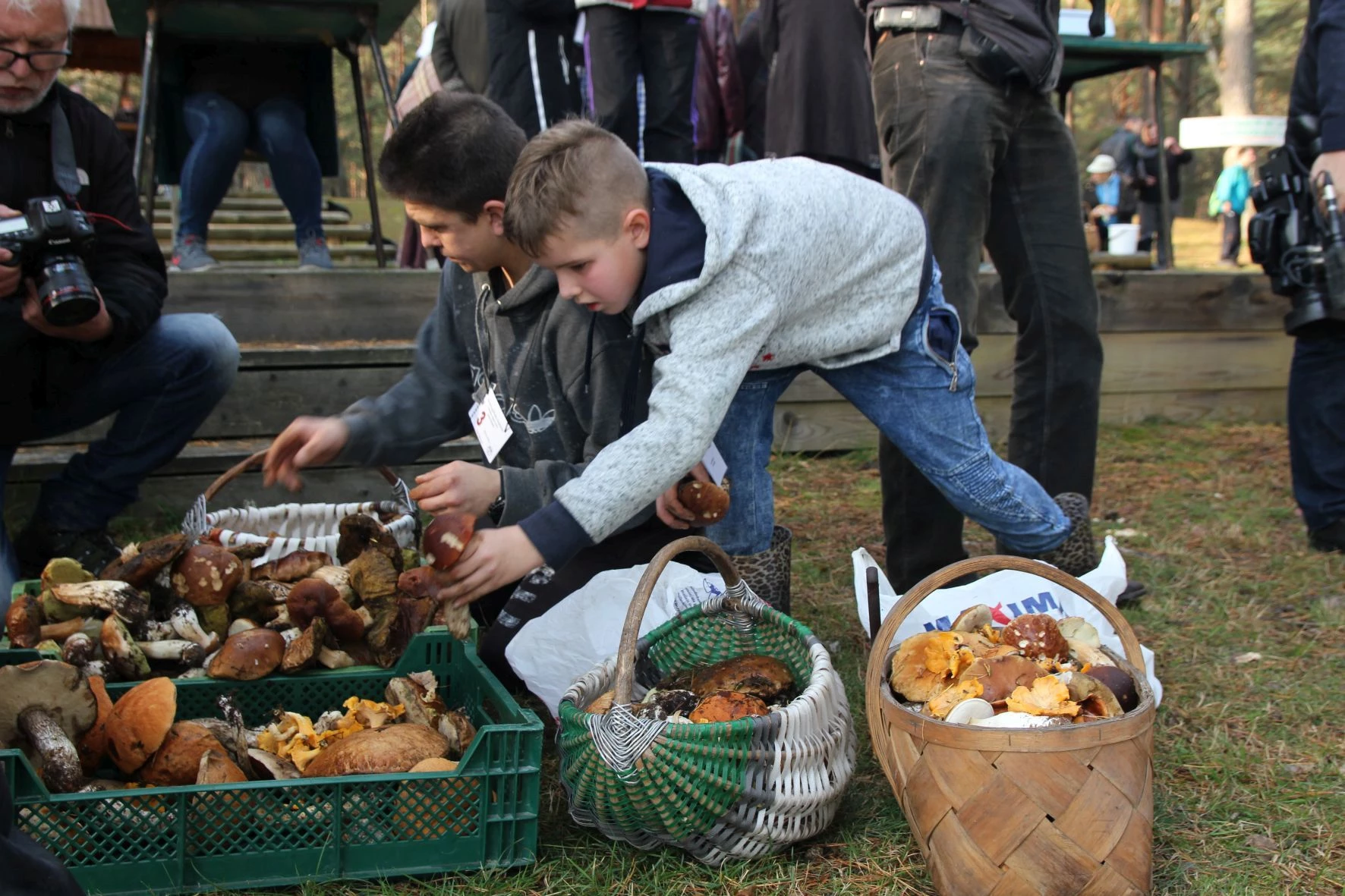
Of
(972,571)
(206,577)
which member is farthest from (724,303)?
(206,577)

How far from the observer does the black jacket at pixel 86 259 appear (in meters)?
3.23

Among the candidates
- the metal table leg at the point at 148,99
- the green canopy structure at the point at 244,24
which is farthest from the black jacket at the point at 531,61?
the metal table leg at the point at 148,99

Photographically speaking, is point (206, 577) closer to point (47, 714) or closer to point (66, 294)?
point (47, 714)

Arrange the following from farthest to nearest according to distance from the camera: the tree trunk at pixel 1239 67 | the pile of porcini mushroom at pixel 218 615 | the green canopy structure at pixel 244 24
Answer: the tree trunk at pixel 1239 67, the green canopy structure at pixel 244 24, the pile of porcini mushroom at pixel 218 615

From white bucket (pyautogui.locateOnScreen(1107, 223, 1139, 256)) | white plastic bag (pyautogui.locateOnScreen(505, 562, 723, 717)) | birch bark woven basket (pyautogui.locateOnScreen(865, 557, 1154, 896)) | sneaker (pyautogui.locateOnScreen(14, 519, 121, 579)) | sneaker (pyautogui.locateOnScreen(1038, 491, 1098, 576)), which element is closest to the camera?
birch bark woven basket (pyautogui.locateOnScreen(865, 557, 1154, 896))

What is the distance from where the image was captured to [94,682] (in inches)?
82.9

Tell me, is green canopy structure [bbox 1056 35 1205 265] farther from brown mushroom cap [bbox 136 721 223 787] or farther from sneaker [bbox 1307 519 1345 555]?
brown mushroom cap [bbox 136 721 223 787]

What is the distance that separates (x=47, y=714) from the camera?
A: 1960 millimetres

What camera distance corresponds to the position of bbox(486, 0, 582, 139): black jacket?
15.8 ft

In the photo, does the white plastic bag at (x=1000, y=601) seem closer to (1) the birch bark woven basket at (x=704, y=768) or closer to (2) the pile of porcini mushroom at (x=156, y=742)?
(1) the birch bark woven basket at (x=704, y=768)

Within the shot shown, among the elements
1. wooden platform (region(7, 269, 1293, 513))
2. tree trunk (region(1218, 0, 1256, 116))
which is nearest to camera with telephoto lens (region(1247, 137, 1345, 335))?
wooden platform (region(7, 269, 1293, 513))

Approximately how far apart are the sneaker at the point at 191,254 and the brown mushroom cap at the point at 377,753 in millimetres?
3268

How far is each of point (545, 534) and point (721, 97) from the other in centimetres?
522

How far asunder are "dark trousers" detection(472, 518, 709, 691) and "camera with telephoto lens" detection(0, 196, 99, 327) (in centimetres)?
137
